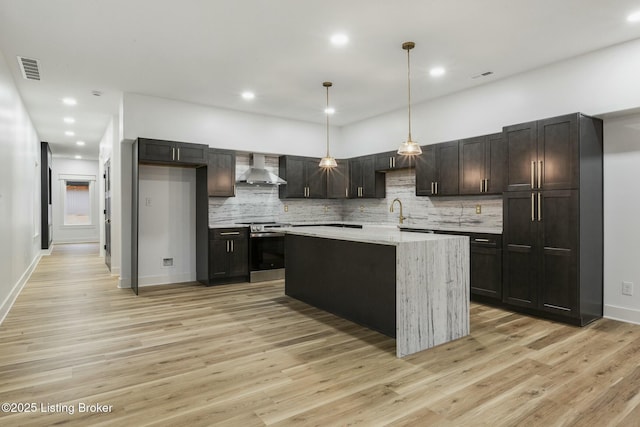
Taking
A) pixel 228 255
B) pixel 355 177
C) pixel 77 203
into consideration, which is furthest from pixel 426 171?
pixel 77 203

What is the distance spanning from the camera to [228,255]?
5945mm

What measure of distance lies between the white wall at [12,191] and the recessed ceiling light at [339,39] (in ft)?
11.8

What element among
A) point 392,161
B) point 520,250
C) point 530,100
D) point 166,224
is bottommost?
point 520,250

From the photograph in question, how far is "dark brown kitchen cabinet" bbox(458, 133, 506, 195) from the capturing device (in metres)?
4.79

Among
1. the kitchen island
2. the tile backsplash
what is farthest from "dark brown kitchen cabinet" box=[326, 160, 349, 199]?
the kitchen island

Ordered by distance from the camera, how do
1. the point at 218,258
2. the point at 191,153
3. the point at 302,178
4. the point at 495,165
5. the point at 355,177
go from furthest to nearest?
1. the point at 355,177
2. the point at 302,178
3. the point at 218,258
4. the point at 191,153
5. the point at 495,165

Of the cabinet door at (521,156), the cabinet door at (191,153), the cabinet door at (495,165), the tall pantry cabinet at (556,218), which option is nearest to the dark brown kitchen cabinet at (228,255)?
the cabinet door at (191,153)

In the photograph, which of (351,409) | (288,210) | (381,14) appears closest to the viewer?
(351,409)

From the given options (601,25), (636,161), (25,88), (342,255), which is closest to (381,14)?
(601,25)

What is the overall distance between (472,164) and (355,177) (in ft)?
8.23

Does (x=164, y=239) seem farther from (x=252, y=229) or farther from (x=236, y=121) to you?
(x=236, y=121)

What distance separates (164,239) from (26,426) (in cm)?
412

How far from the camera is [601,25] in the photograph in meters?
3.45

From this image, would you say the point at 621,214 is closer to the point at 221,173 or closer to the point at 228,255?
the point at 228,255
